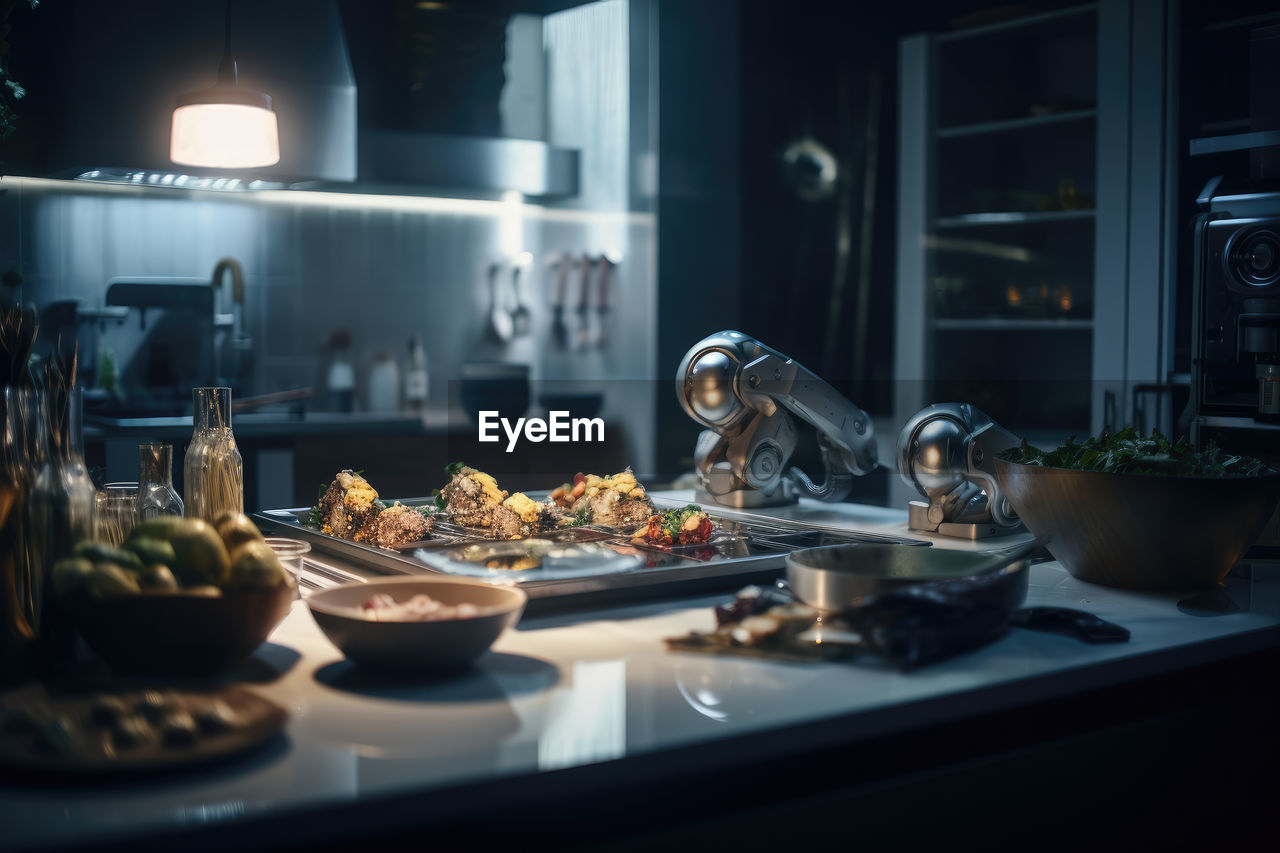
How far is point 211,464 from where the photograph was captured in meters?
1.48

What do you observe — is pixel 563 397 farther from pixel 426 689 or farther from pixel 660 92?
pixel 426 689

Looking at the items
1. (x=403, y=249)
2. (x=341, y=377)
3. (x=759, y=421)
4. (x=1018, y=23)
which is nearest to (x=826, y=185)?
(x=1018, y=23)

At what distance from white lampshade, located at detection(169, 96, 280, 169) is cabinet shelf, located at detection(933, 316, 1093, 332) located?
9.47 ft

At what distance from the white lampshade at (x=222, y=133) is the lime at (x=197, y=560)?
1.77 metres

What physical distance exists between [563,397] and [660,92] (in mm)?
1356

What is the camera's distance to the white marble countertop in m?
0.76

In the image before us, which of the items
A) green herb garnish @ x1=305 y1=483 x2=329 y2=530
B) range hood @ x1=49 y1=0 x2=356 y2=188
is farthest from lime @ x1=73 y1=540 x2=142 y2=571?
range hood @ x1=49 y1=0 x2=356 y2=188

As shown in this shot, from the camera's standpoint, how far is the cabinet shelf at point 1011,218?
4.23 meters

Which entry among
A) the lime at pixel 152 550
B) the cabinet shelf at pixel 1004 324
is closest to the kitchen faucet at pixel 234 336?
the cabinet shelf at pixel 1004 324

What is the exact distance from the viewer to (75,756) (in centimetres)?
78

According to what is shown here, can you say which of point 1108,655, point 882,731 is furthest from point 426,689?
point 1108,655

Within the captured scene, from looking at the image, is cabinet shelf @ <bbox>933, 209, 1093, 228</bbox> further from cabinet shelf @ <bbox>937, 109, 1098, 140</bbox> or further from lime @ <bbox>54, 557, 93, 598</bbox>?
lime @ <bbox>54, 557, 93, 598</bbox>

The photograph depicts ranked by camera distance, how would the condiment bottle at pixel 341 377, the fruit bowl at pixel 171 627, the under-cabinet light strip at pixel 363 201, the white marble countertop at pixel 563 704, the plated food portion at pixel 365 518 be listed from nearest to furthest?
the white marble countertop at pixel 563 704 < the fruit bowl at pixel 171 627 < the plated food portion at pixel 365 518 < the under-cabinet light strip at pixel 363 201 < the condiment bottle at pixel 341 377

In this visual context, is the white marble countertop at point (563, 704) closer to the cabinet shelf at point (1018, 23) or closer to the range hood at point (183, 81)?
the range hood at point (183, 81)
